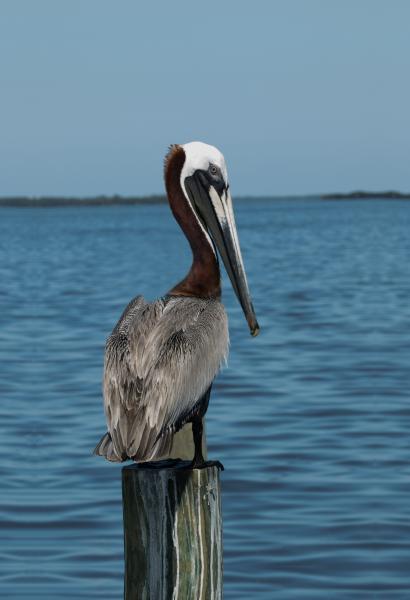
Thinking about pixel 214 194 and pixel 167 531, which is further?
pixel 214 194

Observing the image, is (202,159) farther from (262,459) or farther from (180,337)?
(262,459)

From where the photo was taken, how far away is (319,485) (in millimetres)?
9039

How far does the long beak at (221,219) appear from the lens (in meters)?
5.90

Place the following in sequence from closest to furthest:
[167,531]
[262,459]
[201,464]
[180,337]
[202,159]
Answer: [167,531]
[201,464]
[180,337]
[202,159]
[262,459]

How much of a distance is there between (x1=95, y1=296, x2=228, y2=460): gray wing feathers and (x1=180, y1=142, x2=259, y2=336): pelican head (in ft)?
1.14

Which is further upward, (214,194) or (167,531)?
(214,194)

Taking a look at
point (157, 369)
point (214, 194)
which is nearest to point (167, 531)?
point (157, 369)

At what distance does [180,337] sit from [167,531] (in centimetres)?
87

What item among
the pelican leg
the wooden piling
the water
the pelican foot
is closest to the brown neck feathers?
the pelican leg

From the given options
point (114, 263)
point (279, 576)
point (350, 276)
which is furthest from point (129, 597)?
point (114, 263)

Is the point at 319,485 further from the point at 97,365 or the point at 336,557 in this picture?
the point at 97,365

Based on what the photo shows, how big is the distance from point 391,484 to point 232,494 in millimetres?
1116

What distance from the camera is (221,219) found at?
598cm

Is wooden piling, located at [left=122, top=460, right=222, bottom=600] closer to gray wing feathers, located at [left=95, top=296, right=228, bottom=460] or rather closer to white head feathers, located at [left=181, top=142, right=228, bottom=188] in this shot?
gray wing feathers, located at [left=95, top=296, right=228, bottom=460]
